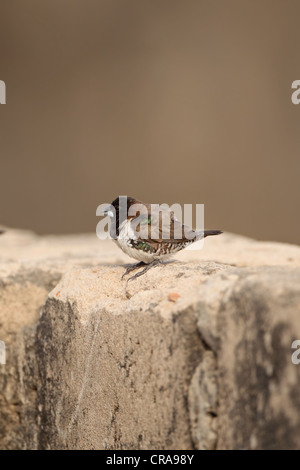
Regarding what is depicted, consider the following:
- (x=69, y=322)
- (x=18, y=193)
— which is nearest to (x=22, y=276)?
(x=69, y=322)

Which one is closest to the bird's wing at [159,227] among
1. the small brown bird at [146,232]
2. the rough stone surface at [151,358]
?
the small brown bird at [146,232]

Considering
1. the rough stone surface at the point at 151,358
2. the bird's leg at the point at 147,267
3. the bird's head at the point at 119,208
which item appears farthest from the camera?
the bird's head at the point at 119,208

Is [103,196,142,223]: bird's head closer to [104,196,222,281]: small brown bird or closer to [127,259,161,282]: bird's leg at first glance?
[104,196,222,281]: small brown bird

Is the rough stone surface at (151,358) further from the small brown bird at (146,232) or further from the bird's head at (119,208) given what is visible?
the bird's head at (119,208)

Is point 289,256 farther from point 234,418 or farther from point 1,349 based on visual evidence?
point 234,418
